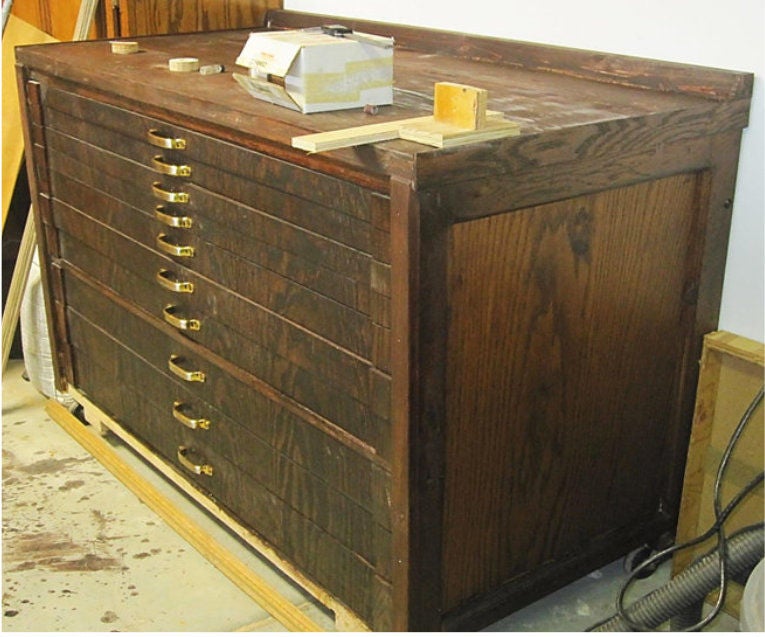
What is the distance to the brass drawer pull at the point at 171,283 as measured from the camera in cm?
195

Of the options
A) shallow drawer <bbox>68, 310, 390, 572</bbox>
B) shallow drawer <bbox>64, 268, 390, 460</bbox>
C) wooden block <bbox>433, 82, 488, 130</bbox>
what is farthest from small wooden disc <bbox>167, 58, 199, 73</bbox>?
wooden block <bbox>433, 82, 488, 130</bbox>

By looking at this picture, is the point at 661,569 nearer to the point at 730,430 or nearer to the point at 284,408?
the point at 730,430

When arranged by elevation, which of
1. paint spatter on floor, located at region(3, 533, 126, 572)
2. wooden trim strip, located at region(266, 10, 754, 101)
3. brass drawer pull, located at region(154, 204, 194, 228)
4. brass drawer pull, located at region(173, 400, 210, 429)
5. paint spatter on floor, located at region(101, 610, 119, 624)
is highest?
wooden trim strip, located at region(266, 10, 754, 101)

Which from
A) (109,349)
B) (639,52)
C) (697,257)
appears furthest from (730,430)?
(109,349)

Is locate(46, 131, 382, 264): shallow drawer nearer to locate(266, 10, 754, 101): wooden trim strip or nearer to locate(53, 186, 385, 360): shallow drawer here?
locate(53, 186, 385, 360): shallow drawer

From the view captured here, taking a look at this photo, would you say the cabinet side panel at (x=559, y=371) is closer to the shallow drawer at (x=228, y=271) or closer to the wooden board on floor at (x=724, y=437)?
the wooden board on floor at (x=724, y=437)

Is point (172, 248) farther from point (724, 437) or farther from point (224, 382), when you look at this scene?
point (724, 437)

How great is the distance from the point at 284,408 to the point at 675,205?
0.74 m

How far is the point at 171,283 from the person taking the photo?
197 cm

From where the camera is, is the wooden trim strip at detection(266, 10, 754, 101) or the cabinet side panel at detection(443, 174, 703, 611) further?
the wooden trim strip at detection(266, 10, 754, 101)

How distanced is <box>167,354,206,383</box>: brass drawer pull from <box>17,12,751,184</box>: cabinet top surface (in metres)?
0.49

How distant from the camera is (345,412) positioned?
1.62 m

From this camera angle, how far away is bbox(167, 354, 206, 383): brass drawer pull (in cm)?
200

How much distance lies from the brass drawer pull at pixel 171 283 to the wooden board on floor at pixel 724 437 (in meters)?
0.95
